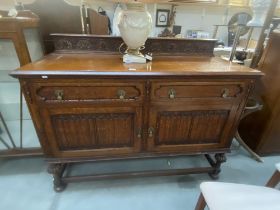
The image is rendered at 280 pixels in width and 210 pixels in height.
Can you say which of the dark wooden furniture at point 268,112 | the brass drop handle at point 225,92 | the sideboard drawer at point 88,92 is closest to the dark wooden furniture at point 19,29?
the sideboard drawer at point 88,92

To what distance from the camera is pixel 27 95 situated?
3.14 ft

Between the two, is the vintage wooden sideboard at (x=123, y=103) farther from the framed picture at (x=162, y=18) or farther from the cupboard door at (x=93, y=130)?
the framed picture at (x=162, y=18)

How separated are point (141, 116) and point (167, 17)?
190cm

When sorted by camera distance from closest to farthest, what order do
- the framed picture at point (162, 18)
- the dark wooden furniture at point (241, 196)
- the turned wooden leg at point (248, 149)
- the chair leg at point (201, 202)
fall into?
1. the dark wooden furniture at point (241, 196)
2. the chair leg at point (201, 202)
3. the turned wooden leg at point (248, 149)
4. the framed picture at point (162, 18)

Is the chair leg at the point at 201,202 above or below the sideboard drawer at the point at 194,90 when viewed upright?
below

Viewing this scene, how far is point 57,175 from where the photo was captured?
1298 mm

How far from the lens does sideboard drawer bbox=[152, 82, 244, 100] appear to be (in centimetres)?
105

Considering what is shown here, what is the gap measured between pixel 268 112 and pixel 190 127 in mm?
896

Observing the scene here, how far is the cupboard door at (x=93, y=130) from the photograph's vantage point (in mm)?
1064

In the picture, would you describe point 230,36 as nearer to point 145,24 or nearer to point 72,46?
point 145,24

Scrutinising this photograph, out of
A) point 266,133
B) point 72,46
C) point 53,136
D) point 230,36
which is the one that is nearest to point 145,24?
→ point 72,46

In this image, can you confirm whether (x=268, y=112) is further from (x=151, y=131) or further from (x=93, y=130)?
(x=93, y=130)

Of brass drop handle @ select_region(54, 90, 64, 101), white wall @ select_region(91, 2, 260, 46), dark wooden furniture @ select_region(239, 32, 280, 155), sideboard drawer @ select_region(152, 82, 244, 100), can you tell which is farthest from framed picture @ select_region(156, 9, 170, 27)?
brass drop handle @ select_region(54, 90, 64, 101)

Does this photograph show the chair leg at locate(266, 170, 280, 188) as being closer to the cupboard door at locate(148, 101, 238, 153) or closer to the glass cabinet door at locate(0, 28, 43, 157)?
the cupboard door at locate(148, 101, 238, 153)
